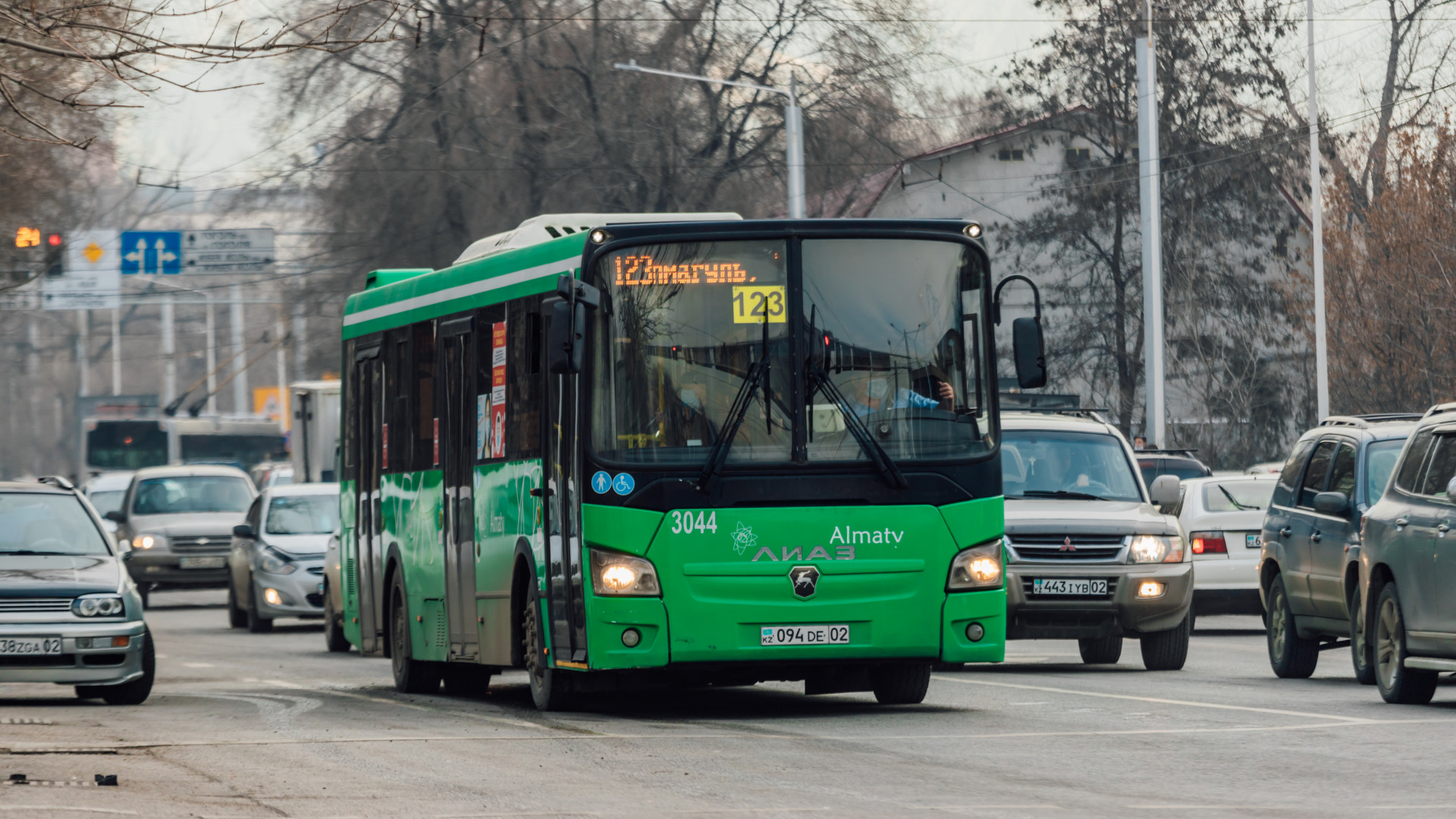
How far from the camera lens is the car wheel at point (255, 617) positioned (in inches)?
1131

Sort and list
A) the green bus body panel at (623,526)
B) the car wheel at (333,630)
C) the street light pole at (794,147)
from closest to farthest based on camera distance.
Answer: the green bus body panel at (623,526)
the car wheel at (333,630)
the street light pole at (794,147)

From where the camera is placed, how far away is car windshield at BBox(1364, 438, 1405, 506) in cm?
1675

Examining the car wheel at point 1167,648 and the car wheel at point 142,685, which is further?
the car wheel at point 1167,648

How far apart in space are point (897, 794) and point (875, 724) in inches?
136

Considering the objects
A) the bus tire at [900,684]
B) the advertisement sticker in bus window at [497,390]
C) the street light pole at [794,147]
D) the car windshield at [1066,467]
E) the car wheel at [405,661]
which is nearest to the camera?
the bus tire at [900,684]

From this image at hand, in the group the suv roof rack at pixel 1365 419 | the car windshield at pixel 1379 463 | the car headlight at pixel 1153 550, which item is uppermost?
the suv roof rack at pixel 1365 419

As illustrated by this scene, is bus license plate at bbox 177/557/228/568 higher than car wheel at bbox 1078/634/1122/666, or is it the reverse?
bus license plate at bbox 177/557/228/568

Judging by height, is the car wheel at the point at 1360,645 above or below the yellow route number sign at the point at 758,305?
below

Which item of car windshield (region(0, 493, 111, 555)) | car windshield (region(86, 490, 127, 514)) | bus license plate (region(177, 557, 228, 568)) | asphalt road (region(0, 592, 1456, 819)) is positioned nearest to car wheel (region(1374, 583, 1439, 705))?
asphalt road (region(0, 592, 1456, 819))

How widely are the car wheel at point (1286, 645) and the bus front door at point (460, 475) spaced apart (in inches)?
224

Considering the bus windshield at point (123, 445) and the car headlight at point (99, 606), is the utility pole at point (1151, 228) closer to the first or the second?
the car headlight at point (99, 606)

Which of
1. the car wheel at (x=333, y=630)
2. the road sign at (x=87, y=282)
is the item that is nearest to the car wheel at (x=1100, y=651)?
the car wheel at (x=333, y=630)

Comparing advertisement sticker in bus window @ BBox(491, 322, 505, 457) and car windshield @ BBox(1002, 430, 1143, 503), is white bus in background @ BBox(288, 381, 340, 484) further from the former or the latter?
advertisement sticker in bus window @ BBox(491, 322, 505, 457)

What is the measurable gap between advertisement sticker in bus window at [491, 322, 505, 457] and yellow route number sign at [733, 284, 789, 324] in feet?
7.00
